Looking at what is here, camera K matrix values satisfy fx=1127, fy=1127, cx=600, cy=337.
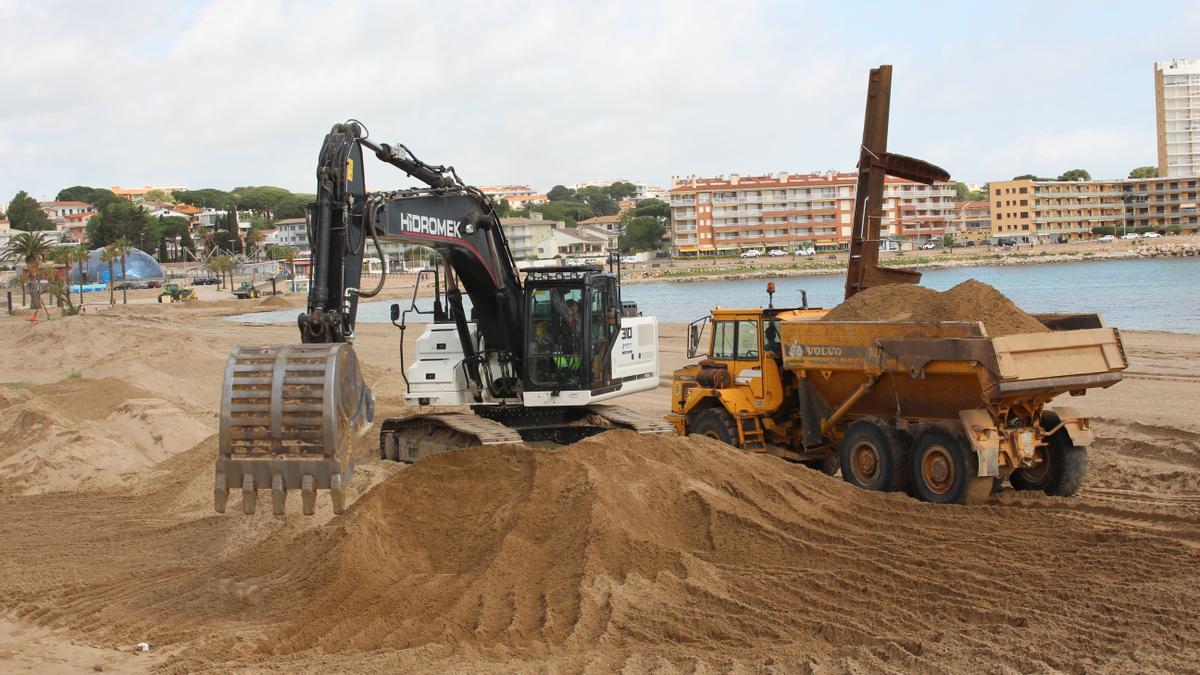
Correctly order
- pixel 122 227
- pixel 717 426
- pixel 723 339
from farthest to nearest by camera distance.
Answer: pixel 122 227 < pixel 723 339 < pixel 717 426

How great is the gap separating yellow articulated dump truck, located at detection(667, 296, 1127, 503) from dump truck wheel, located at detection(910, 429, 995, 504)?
0.04 ft

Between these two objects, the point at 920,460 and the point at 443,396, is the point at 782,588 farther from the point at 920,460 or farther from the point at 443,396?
the point at 443,396

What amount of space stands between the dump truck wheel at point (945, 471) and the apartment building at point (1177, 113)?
6547 inches

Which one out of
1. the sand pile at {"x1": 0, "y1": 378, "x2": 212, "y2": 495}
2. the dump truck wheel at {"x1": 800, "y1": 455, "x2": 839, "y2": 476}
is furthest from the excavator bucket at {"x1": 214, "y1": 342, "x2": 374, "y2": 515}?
the sand pile at {"x1": 0, "y1": 378, "x2": 212, "y2": 495}

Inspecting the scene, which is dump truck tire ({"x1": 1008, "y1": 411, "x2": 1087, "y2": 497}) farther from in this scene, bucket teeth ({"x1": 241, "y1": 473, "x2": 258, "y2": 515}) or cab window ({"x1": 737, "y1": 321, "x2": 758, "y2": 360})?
bucket teeth ({"x1": 241, "y1": 473, "x2": 258, "y2": 515})

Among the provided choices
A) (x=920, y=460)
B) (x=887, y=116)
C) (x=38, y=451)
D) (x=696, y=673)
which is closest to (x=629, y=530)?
(x=696, y=673)

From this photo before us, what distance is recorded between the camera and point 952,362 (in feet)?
37.0

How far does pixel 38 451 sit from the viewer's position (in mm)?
17344

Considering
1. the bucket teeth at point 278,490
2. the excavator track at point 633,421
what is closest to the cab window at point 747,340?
the excavator track at point 633,421

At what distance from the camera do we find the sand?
7.35 meters

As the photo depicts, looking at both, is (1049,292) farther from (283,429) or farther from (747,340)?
(283,429)

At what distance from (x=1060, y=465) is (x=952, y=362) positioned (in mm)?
1863

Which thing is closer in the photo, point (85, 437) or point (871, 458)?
point (871, 458)

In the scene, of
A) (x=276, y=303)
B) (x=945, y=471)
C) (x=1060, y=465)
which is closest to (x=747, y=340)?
(x=945, y=471)
